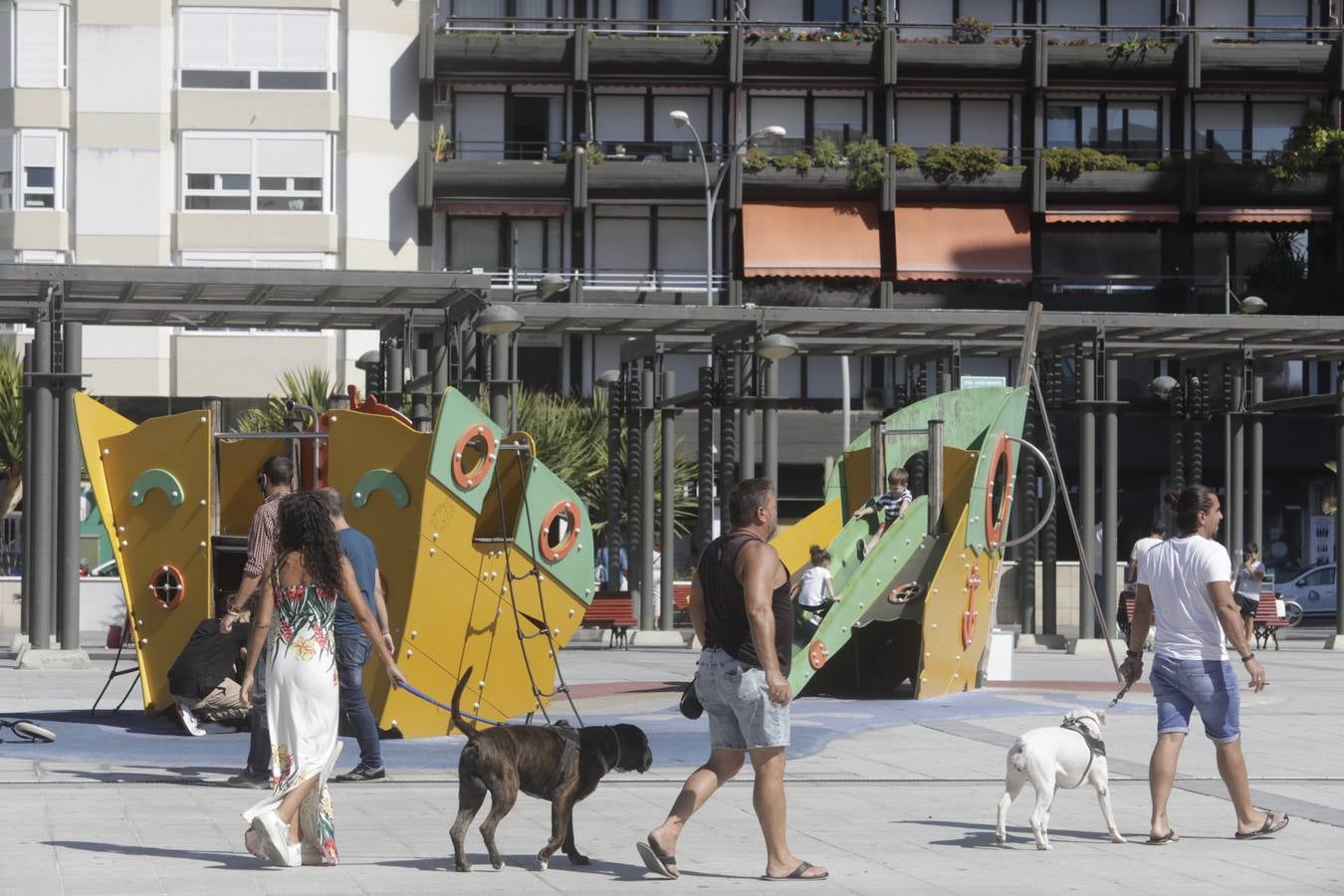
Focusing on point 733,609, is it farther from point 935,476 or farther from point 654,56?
point 654,56

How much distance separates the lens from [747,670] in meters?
8.30

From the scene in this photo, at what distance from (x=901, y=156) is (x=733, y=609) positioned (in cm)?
4016

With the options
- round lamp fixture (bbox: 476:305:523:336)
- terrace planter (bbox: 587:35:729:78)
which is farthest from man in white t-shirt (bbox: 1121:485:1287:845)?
terrace planter (bbox: 587:35:729:78)


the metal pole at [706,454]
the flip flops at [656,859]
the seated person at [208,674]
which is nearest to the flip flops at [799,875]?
the flip flops at [656,859]

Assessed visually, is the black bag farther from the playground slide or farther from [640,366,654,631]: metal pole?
[640,366,654,631]: metal pole

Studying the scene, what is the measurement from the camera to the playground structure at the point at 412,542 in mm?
13445

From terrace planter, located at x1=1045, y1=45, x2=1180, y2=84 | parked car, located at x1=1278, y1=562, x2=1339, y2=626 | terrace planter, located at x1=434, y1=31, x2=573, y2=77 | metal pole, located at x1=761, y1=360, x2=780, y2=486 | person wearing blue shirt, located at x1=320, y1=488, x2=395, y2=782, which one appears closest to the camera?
person wearing blue shirt, located at x1=320, y1=488, x2=395, y2=782

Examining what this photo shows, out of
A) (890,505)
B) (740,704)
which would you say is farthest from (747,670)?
(890,505)

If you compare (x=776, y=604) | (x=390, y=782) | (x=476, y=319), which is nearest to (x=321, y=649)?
(x=776, y=604)

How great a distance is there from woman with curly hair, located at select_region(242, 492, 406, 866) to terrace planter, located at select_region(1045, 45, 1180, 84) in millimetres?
41358

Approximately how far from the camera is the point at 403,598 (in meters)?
13.4

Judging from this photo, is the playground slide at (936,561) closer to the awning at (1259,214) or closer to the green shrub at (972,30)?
the awning at (1259,214)

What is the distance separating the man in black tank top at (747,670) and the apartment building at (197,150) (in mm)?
37267

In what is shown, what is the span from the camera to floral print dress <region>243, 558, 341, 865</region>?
861 centimetres
